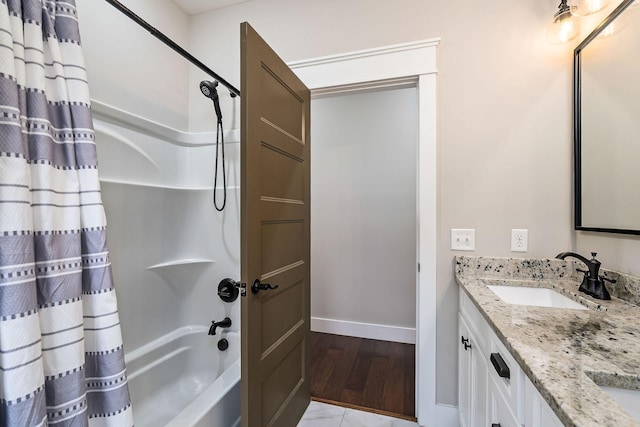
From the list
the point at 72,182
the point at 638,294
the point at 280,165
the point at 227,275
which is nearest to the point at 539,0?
the point at 638,294

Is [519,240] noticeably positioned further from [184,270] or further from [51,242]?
[184,270]

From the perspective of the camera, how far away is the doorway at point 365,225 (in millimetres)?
2773

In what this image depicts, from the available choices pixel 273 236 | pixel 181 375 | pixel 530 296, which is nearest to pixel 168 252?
pixel 181 375

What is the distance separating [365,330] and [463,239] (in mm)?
1694

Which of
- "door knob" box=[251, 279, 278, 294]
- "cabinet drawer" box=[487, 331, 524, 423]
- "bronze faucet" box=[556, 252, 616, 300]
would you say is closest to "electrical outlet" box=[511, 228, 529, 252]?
"bronze faucet" box=[556, 252, 616, 300]

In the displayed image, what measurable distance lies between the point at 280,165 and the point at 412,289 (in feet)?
6.54

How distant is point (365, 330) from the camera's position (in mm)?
2891

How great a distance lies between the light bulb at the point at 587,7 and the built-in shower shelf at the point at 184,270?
2481mm

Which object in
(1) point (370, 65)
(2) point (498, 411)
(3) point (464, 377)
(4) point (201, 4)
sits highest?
(4) point (201, 4)

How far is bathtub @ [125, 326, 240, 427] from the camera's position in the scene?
1.34m

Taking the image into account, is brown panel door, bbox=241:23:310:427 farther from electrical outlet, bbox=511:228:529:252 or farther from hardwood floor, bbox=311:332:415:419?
electrical outlet, bbox=511:228:529:252

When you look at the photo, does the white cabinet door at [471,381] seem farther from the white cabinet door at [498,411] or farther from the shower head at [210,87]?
the shower head at [210,87]

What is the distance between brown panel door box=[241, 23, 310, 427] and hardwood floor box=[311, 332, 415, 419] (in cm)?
36

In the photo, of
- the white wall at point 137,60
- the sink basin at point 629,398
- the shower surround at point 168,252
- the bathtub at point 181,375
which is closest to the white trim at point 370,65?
the shower surround at point 168,252
